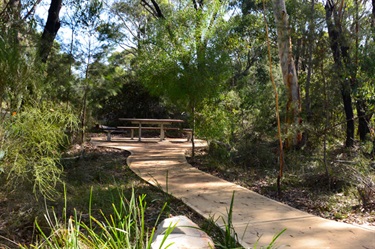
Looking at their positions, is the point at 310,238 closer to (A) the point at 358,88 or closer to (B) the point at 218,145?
(A) the point at 358,88

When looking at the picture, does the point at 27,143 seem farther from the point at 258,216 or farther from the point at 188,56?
the point at 188,56

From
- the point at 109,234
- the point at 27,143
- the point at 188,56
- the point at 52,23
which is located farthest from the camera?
the point at 52,23

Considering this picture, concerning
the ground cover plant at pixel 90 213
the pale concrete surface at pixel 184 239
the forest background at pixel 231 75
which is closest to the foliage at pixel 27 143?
the ground cover plant at pixel 90 213

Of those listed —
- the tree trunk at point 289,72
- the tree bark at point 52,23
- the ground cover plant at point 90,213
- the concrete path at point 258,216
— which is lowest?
the concrete path at point 258,216

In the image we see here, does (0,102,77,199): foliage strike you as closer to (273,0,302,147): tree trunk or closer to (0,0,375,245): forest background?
(0,0,375,245): forest background

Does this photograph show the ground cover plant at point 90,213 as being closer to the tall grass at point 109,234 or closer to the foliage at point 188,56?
the tall grass at point 109,234

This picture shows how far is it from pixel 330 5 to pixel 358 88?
322 centimetres

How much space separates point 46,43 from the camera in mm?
8062

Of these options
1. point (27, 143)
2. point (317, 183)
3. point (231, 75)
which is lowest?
point (317, 183)

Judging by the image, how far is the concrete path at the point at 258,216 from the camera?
12.6ft

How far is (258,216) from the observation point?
4758 millimetres

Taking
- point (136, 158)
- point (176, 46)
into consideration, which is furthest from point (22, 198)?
point (176, 46)

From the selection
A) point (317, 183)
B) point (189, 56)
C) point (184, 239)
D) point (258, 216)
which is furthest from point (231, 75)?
point (184, 239)

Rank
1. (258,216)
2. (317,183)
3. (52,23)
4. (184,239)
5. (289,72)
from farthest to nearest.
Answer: (289,72) → (52,23) → (317,183) → (258,216) → (184,239)
